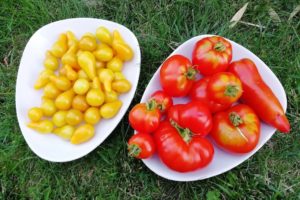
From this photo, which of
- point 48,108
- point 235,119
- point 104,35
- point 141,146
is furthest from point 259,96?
point 48,108

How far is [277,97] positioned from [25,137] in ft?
4.04

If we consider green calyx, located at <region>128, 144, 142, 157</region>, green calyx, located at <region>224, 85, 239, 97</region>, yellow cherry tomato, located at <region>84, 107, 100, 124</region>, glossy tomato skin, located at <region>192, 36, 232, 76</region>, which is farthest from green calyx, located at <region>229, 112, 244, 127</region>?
yellow cherry tomato, located at <region>84, 107, 100, 124</region>

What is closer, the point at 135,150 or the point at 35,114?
the point at 135,150

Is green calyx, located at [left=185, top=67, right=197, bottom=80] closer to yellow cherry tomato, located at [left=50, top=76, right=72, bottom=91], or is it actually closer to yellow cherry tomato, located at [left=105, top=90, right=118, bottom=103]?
yellow cherry tomato, located at [left=105, top=90, right=118, bottom=103]

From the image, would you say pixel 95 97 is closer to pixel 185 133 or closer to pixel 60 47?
pixel 60 47

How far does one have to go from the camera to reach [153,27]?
2.34 metres

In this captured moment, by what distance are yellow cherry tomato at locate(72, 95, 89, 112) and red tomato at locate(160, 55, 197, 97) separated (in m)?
0.40

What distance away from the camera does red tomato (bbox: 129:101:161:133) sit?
1.82m

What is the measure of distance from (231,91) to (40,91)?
1.01 metres

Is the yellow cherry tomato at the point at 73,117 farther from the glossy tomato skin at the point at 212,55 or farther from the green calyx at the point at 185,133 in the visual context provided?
the glossy tomato skin at the point at 212,55

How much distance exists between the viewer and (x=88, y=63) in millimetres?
2010

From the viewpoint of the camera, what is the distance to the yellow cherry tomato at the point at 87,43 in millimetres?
2062

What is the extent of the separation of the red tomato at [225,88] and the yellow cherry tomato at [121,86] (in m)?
0.43

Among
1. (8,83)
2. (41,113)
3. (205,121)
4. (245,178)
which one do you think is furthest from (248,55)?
(8,83)
